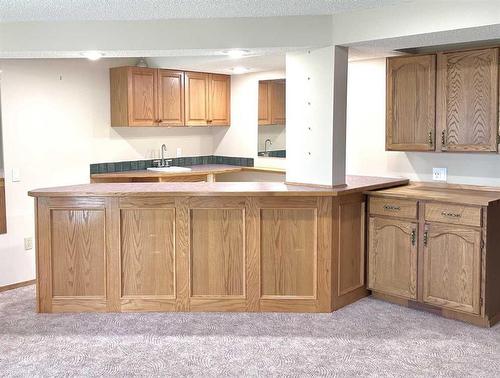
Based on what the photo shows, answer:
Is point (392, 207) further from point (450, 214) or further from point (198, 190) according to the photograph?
point (198, 190)

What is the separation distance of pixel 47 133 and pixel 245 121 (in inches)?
89.5

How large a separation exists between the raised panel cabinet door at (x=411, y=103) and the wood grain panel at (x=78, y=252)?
2377 mm

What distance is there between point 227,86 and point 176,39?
2.70 m

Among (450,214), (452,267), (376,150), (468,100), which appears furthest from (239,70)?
(452,267)

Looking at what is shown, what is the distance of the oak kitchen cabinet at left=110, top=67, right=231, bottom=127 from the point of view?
19.5ft

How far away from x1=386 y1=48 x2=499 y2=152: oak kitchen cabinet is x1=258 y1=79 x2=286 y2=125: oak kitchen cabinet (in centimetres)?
183

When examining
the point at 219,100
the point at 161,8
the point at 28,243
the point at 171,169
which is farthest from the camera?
the point at 219,100

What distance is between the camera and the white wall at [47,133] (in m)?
5.20

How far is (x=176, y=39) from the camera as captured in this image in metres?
4.23

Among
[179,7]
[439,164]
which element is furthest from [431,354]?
[179,7]

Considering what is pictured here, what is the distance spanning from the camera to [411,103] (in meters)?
4.69

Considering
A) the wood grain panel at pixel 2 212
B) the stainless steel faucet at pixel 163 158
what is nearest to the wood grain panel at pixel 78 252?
the wood grain panel at pixel 2 212

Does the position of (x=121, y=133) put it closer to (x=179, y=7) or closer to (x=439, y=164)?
(x=179, y=7)

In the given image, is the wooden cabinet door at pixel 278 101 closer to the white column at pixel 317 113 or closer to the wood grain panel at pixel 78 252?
the white column at pixel 317 113
